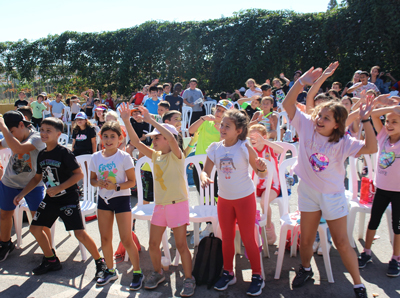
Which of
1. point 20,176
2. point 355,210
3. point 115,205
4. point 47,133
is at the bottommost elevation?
point 355,210

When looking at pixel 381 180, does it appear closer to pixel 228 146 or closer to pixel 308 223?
pixel 308 223

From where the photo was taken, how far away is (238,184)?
9.62ft

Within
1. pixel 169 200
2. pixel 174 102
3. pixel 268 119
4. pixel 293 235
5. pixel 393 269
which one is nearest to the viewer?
pixel 169 200

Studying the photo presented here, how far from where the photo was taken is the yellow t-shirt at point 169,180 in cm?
305

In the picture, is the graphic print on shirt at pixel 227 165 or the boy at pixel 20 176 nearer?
the graphic print on shirt at pixel 227 165

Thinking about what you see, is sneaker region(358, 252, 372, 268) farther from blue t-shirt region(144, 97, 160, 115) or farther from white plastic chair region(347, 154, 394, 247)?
blue t-shirt region(144, 97, 160, 115)

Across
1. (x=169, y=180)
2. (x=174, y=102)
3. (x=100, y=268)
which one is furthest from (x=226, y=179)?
(x=174, y=102)

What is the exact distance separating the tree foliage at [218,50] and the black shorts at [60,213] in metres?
11.5

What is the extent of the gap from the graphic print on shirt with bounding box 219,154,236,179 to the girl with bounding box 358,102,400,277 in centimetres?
158

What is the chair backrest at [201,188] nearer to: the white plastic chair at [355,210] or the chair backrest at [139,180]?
the chair backrest at [139,180]

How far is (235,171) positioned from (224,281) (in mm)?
1099

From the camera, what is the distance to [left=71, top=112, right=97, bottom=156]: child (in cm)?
554

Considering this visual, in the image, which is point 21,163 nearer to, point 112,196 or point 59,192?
point 59,192

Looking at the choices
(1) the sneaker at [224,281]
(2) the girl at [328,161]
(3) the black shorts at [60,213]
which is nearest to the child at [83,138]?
(3) the black shorts at [60,213]
